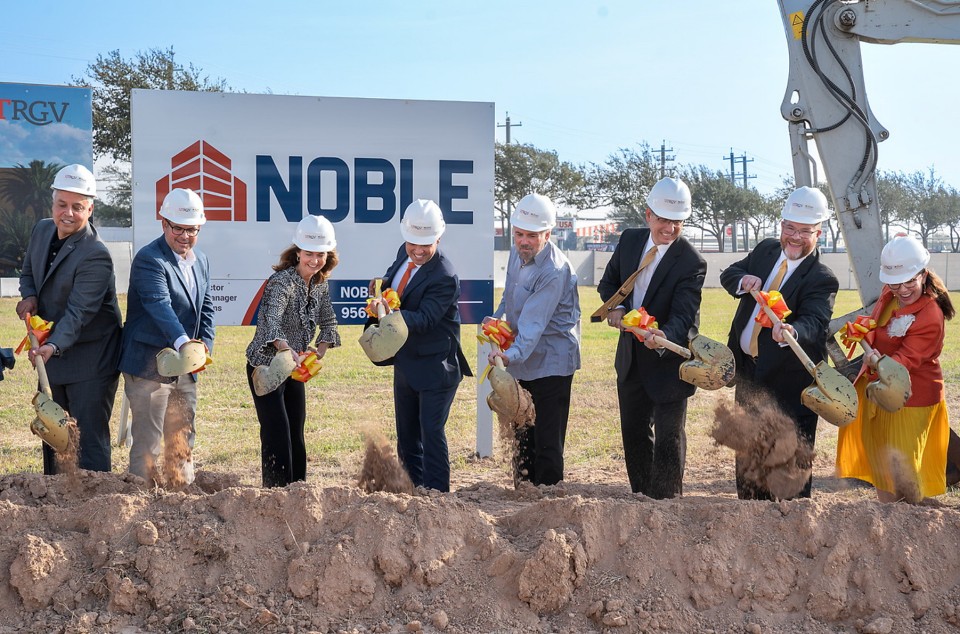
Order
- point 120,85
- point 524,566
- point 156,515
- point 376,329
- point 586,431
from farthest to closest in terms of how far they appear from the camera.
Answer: point 120,85 < point 586,431 < point 376,329 < point 156,515 < point 524,566

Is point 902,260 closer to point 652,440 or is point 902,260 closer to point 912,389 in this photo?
point 912,389

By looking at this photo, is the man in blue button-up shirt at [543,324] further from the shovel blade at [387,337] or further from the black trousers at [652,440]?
the shovel blade at [387,337]

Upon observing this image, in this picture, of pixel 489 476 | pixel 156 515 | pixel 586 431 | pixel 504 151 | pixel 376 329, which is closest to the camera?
pixel 156 515

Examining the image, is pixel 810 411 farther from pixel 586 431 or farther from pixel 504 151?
pixel 504 151

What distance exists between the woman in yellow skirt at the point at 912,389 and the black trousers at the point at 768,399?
1.21 feet

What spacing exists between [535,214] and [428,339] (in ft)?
2.97

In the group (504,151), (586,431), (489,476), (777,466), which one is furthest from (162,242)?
(504,151)

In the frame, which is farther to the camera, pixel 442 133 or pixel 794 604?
pixel 442 133

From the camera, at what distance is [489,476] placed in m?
6.89

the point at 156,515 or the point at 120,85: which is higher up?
the point at 120,85

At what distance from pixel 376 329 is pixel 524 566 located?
1599mm

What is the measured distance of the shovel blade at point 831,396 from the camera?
15.2 ft

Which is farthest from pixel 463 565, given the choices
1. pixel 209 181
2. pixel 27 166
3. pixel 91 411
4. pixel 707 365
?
pixel 27 166

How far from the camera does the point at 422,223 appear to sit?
17.1 ft
